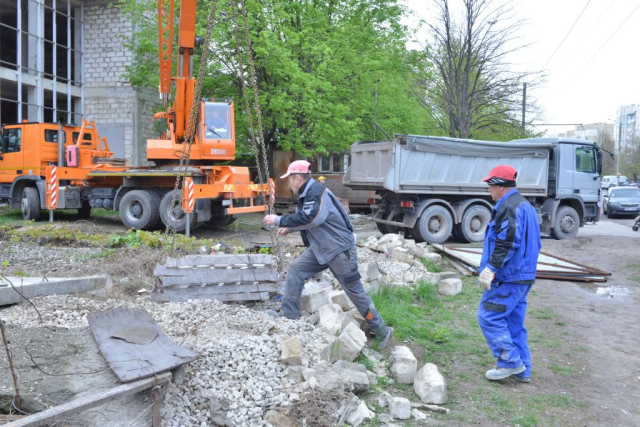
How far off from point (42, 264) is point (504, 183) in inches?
294

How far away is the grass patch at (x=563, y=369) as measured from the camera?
5398 millimetres

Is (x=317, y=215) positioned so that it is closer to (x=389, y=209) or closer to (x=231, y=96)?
(x=389, y=209)

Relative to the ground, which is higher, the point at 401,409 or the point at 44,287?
the point at 44,287

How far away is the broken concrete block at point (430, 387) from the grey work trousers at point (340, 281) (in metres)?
0.98

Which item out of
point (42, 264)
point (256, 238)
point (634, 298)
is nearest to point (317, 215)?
point (42, 264)

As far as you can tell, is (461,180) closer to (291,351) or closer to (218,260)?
(218,260)

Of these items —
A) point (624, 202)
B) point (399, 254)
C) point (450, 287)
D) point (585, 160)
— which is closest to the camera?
point (450, 287)

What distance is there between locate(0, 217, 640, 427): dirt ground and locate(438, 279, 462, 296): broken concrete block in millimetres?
1098

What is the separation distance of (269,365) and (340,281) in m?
1.46

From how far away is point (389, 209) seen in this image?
14.3 meters

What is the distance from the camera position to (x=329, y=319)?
17.9 ft

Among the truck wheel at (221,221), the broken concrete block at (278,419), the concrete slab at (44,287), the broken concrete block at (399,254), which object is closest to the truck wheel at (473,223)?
the broken concrete block at (399,254)

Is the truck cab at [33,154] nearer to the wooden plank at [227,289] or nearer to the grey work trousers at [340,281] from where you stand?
the wooden plank at [227,289]

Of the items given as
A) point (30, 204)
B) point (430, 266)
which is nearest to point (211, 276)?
point (430, 266)
